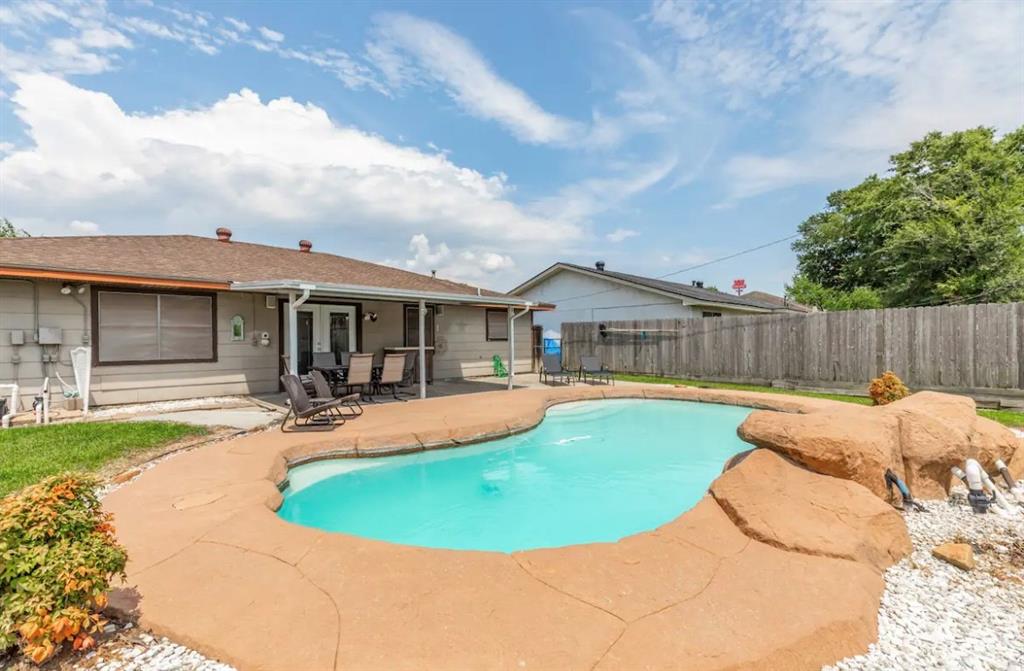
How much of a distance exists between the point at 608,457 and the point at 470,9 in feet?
33.8

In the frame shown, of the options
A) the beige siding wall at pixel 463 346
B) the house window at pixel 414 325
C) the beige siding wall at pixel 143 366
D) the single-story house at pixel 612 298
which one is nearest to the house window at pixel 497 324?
the beige siding wall at pixel 463 346

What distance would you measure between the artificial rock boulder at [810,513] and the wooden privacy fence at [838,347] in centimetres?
855

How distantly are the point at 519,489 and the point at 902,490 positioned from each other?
401cm

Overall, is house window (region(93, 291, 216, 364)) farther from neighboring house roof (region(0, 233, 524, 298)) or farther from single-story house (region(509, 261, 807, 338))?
single-story house (region(509, 261, 807, 338))

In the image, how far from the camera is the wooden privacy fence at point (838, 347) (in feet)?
30.6

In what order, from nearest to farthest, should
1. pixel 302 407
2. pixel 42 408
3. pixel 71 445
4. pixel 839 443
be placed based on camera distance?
pixel 839 443 < pixel 71 445 < pixel 302 407 < pixel 42 408

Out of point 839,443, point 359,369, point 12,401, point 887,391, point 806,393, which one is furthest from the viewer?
point 806,393

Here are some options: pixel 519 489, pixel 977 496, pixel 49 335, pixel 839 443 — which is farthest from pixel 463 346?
pixel 977 496

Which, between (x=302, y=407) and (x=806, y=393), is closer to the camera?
(x=302, y=407)

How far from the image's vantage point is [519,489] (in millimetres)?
6047

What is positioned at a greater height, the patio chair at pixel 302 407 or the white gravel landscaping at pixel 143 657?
the patio chair at pixel 302 407

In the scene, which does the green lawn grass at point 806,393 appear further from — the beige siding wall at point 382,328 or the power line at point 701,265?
the beige siding wall at point 382,328

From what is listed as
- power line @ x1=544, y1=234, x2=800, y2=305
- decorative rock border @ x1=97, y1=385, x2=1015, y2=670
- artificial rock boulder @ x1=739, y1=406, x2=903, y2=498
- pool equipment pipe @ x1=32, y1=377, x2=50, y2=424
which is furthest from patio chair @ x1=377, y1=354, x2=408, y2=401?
power line @ x1=544, y1=234, x2=800, y2=305

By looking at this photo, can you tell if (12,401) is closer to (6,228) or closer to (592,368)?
(592,368)
